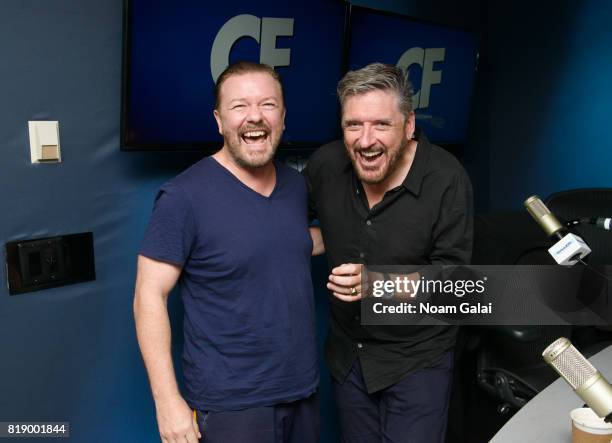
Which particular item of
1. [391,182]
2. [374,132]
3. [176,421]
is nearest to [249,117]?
[374,132]

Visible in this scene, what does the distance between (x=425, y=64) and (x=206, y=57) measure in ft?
4.33

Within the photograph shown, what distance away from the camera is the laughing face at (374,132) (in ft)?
5.77

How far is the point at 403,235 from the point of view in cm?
185

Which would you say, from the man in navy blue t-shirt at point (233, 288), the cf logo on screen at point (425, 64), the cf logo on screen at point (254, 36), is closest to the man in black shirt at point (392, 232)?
the man in navy blue t-shirt at point (233, 288)

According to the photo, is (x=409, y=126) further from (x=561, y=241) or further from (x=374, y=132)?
(x=561, y=241)

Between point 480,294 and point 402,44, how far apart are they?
1.18 meters

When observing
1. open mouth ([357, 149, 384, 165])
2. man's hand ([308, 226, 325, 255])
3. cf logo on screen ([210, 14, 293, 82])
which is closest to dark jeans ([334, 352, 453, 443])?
man's hand ([308, 226, 325, 255])

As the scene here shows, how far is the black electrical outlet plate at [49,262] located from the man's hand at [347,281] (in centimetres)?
73

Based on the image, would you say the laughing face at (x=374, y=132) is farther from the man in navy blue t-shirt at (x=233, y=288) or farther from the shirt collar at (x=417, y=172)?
the man in navy blue t-shirt at (x=233, y=288)

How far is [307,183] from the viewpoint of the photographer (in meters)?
1.98

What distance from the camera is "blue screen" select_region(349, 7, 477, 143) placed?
2584mm

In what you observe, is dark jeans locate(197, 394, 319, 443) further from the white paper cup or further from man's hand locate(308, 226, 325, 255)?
the white paper cup

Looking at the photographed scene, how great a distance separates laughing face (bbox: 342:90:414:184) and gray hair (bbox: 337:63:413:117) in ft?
0.05

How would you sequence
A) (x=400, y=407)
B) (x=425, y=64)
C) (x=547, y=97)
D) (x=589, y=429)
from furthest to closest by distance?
1. (x=547, y=97)
2. (x=425, y=64)
3. (x=400, y=407)
4. (x=589, y=429)
